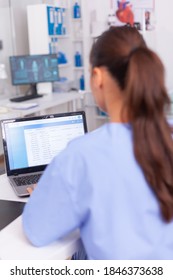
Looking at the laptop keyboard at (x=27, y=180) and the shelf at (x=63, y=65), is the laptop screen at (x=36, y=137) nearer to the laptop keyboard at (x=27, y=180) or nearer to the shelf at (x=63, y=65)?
the laptop keyboard at (x=27, y=180)

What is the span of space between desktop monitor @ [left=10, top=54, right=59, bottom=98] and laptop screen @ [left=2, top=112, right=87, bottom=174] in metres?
2.37

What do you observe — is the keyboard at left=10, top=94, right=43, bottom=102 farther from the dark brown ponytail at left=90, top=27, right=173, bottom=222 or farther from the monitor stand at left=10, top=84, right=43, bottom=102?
the dark brown ponytail at left=90, top=27, right=173, bottom=222

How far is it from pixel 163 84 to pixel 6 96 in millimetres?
3494

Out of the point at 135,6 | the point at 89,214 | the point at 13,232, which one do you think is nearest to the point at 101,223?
the point at 89,214

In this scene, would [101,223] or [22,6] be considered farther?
[22,6]

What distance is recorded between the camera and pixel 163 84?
0.84 m

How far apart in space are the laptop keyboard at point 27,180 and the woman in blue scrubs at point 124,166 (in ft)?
1.92

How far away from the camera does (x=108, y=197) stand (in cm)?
84

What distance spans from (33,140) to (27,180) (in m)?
0.17

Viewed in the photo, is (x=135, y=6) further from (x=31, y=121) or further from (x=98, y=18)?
(x=31, y=121)

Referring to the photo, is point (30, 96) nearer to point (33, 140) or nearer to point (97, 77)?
point (33, 140)

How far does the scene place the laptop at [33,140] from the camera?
4.87ft

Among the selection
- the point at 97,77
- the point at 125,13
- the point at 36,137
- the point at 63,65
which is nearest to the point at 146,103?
the point at 97,77

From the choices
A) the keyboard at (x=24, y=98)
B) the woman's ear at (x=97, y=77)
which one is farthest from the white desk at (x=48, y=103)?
the woman's ear at (x=97, y=77)
